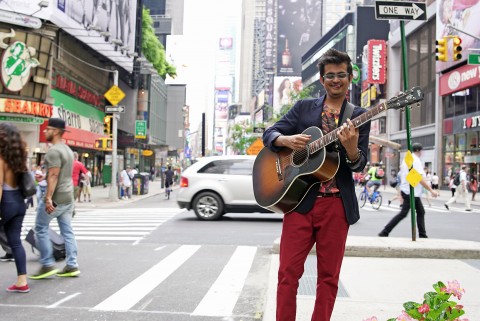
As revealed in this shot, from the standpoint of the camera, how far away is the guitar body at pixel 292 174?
3.05m

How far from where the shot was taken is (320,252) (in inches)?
126

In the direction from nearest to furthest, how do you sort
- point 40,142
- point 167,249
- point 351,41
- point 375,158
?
1. point 167,249
2. point 40,142
3. point 375,158
4. point 351,41

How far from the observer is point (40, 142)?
25516mm

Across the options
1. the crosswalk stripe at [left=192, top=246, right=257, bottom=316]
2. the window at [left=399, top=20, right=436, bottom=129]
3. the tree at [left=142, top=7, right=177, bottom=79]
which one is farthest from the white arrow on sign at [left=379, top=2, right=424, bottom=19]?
the tree at [left=142, top=7, right=177, bottom=79]

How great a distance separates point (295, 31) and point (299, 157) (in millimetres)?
146058

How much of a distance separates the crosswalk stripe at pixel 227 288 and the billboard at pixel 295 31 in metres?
136

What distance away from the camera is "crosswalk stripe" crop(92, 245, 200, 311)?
496 centimetres

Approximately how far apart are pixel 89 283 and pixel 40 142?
2139cm

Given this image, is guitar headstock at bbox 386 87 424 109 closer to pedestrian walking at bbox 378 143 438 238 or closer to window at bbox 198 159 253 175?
pedestrian walking at bbox 378 143 438 238

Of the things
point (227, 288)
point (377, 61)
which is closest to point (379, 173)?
point (227, 288)

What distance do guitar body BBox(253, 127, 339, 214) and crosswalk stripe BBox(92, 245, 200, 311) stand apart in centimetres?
228

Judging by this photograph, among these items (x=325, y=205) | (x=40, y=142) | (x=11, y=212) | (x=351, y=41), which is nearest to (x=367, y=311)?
(x=325, y=205)

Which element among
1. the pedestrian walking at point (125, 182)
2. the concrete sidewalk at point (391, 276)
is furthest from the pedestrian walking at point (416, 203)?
the pedestrian walking at point (125, 182)

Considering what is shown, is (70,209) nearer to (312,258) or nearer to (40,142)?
(312,258)
